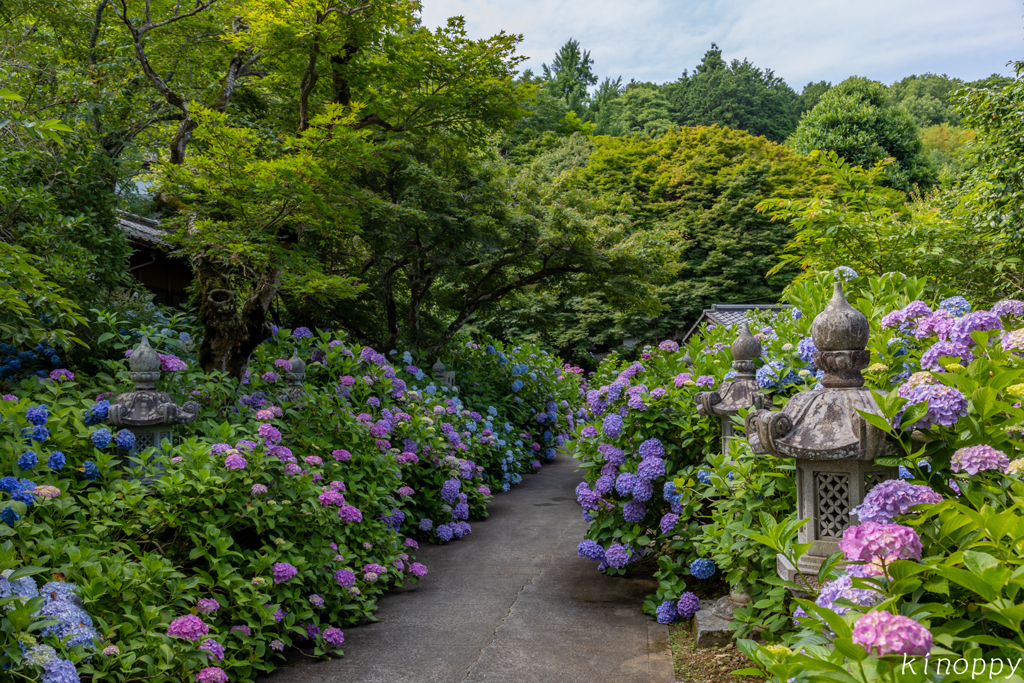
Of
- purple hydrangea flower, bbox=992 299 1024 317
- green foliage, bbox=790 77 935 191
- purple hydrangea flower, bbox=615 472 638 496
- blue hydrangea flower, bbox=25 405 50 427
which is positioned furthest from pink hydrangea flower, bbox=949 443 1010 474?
green foliage, bbox=790 77 935 191

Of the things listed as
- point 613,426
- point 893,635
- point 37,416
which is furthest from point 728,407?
point 37,416

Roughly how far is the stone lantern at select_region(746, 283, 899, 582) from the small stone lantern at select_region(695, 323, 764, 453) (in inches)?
46.6

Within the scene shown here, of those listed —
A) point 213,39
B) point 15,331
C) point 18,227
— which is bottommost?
point 15,331

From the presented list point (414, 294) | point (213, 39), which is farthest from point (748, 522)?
point (213, 39)

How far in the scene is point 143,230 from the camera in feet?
28.0

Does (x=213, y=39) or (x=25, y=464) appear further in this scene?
(x=213, y=39)

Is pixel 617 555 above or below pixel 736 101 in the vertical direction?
below

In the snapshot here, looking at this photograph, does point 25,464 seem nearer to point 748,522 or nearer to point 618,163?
point 748,522

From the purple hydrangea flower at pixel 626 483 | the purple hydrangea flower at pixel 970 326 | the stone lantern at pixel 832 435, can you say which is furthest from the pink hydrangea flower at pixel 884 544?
the purple hydrangea flower at pixel 626 483

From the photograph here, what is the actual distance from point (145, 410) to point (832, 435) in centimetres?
376

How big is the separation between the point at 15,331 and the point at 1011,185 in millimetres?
8737

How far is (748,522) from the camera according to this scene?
A: 3.06m

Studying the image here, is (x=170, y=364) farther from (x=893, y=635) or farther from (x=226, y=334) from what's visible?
(x=893, y=635)

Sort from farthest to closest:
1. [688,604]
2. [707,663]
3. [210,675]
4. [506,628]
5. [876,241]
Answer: [876,241]
[506,628]
[688,604]
[707,663]
[210,675]
